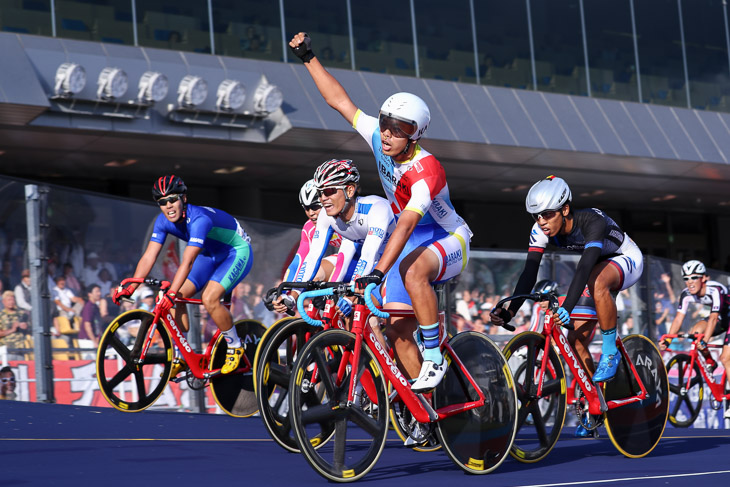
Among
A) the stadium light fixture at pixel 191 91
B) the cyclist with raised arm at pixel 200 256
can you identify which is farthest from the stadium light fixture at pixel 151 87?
the cyclist with raised arm at pixel 200 256

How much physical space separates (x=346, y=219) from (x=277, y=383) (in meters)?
1.17

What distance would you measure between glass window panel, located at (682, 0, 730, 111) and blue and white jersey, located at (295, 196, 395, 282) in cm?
2234

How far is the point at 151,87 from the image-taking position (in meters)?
17.8

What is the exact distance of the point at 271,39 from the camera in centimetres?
2014

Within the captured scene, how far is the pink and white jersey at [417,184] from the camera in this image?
5.04 meters

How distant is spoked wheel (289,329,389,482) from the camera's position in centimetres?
452

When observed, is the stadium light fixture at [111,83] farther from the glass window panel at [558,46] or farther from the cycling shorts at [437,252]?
the cycling shorts at [437,252]

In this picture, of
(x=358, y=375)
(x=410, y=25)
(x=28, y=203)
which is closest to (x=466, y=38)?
(x=410, y=25)

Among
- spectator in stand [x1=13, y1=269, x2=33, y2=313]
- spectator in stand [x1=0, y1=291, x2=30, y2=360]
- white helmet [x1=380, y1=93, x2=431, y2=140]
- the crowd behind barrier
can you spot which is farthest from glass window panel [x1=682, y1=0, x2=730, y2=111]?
white helmet [x1=380, y1=93, x2=431, y2=140]

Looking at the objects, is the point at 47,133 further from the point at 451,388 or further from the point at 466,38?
the point at 451,388

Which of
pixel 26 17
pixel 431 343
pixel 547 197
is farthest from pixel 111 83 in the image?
pixel 431 343

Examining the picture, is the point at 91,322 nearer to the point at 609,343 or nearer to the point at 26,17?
the point at 609,343

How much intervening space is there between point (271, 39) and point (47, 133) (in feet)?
15.7

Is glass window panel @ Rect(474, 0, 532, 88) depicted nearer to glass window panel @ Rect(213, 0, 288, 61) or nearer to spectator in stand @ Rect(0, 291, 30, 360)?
glass window panel @ Rect(213, 0, 288, 61)
